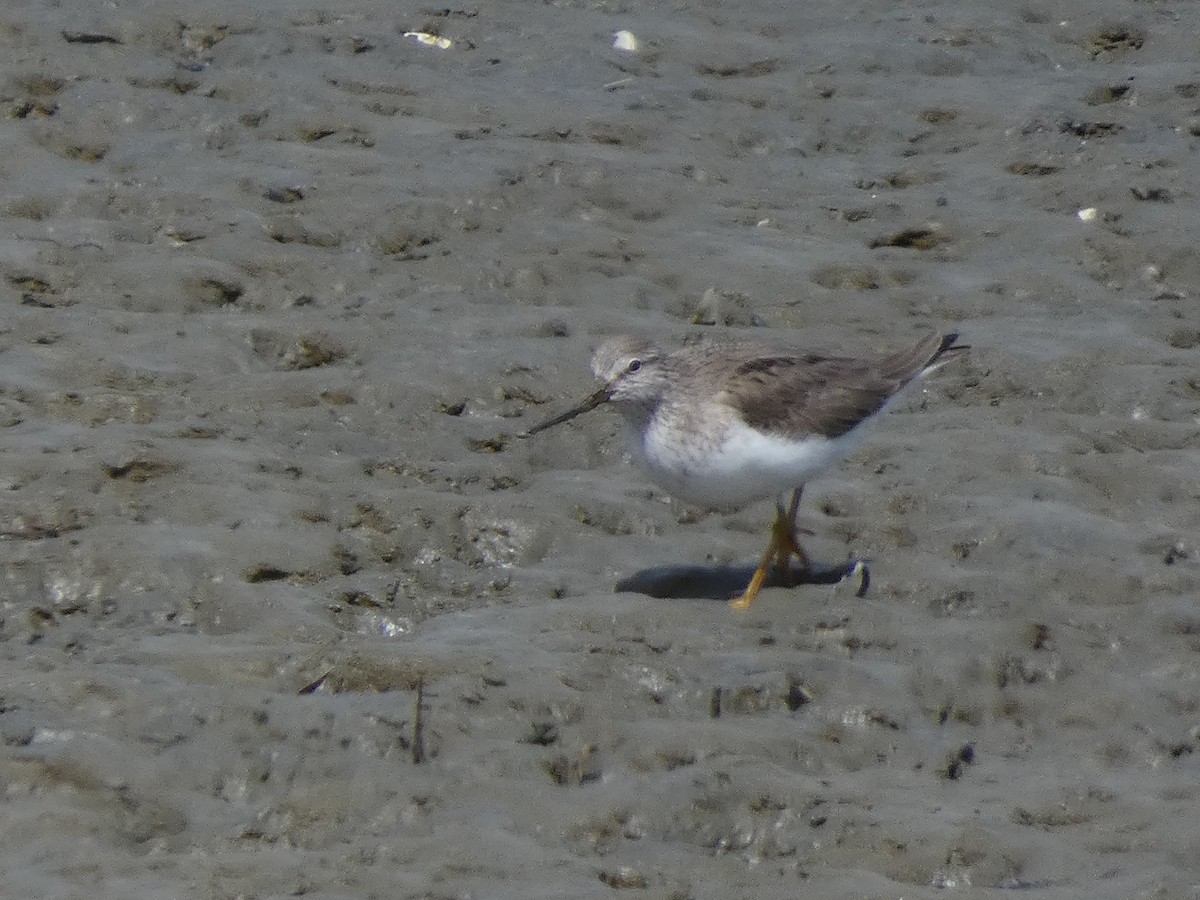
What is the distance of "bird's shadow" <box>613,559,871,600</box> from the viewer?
297 inches

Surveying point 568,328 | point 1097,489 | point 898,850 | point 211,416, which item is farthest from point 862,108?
point 898,850

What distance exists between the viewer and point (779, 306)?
10.0m

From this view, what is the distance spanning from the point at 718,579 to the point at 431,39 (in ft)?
19.8

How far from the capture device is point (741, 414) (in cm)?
778

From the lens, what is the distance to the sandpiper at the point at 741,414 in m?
7.63

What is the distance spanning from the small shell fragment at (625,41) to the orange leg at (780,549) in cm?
550

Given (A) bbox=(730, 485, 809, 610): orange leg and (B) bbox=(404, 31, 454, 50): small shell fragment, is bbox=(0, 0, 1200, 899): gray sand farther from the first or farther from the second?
(A) bbox=(730, 485, 809, 610): orange leg

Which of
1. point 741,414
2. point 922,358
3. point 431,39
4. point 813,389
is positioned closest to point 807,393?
point 813,389

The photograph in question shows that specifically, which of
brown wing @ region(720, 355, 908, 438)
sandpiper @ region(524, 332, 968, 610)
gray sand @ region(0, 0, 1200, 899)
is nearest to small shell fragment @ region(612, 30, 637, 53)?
gray sand @ region(0, 0, 1200, 899)

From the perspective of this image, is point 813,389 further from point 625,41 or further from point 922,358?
point 625,41

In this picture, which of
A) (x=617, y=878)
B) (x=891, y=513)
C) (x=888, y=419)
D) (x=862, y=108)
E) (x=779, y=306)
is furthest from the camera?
(x=862, y=108)

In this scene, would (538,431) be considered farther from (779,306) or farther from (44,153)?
(44,153)

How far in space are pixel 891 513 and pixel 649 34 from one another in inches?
225

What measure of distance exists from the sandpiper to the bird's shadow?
0.25ft
